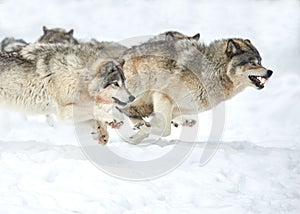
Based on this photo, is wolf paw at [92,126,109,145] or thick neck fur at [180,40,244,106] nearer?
wolf paw at [92,126,109,145]

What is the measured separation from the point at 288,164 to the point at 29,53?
355cm

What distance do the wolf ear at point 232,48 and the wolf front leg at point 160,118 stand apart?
107 cm

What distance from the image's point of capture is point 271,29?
13.2m

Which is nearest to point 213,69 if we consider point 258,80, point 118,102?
point 258,80

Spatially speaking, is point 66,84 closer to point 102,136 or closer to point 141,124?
point 102,136

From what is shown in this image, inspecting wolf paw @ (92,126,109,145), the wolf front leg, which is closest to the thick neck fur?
the wolf front leg

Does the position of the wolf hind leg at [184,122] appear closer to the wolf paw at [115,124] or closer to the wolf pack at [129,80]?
the wolf pack at [129,80]

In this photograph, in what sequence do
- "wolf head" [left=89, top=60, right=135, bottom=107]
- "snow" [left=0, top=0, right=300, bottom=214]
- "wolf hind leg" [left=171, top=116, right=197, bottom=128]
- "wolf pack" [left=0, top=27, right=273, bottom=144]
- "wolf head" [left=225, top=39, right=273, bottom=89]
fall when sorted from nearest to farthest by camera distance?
"snow" [left=0, top=0, right=300, bottom=214], "wolf head" [left=89, top=60, right=135, bottom=107], "wolf pack" [left=0, top=27, right=273, bottom=144], "wolf head" [left=225, top=39, right=273, bottom=89], "wolf hind leg" [left=171, top=116, right=197, bottom=128]

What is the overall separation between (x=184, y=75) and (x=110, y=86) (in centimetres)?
120

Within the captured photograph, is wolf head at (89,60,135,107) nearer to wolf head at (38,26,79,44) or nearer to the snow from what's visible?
the snow

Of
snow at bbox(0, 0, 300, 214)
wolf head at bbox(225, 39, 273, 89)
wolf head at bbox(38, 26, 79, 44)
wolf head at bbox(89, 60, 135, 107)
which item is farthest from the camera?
wolf head at bbox(38, 26, 79, 44)

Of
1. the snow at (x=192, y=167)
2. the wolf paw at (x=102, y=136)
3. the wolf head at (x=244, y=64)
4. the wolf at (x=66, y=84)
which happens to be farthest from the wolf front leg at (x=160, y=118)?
the wolf head at (x=244, y=64)

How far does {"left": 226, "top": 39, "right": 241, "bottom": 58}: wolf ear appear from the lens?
676cm

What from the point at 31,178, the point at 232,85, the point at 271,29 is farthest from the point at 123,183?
the point at 271,29
